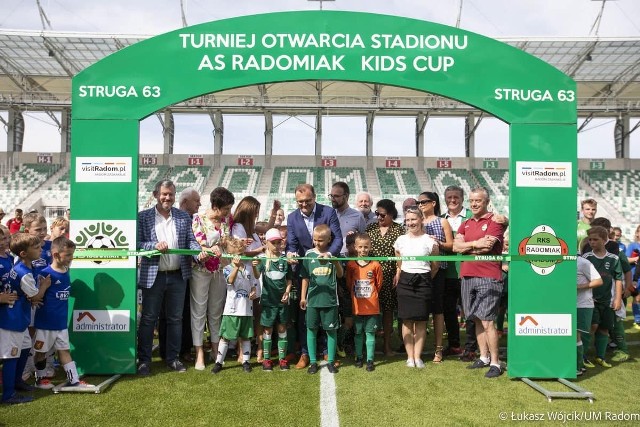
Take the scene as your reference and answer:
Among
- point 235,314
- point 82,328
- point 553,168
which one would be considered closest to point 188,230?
point 235,314

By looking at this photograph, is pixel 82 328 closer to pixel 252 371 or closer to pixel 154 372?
pixel 154 372

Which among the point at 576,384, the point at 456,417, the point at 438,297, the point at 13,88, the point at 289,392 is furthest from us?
the point at 13,88

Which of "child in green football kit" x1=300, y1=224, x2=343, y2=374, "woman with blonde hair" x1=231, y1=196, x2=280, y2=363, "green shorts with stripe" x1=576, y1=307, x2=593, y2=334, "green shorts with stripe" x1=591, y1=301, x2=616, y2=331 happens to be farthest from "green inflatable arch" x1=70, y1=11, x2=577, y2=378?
"child in green football kit" x1=300, y1=224, x2=343, y2=374

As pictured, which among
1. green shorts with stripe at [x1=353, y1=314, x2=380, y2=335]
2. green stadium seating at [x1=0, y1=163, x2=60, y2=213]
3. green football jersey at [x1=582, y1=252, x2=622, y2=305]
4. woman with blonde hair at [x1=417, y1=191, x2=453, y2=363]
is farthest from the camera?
green stadium seating at [x1=0, y1=163, x2=60, y2=213]

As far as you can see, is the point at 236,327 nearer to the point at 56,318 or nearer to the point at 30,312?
the point at 56,318

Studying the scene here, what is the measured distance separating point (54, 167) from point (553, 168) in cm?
3292

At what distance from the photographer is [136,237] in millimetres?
5316

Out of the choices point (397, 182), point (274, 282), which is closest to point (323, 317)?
point (274, 282)

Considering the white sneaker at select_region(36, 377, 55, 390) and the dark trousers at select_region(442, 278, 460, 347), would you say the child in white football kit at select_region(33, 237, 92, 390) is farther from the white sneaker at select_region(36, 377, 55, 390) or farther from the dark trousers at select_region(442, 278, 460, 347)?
the dark trousers at select_region(442, 278, 460, 347)

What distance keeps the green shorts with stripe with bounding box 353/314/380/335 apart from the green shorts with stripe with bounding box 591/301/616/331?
2664 mm

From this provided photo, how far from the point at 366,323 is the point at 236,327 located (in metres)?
1.44

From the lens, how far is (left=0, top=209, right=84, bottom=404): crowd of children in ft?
14.5

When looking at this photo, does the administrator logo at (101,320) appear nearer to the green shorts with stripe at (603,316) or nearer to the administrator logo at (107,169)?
the administrator logo at (107,169)

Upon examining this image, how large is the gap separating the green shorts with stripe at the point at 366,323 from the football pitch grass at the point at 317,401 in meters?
0.43
